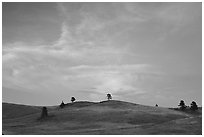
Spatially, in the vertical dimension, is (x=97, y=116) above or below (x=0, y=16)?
below

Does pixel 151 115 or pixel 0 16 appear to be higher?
pixel 0 16

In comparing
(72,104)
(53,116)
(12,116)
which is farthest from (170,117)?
(12,116)

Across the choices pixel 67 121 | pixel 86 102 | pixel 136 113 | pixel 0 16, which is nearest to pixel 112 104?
pixel 86 102

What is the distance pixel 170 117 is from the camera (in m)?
75.1

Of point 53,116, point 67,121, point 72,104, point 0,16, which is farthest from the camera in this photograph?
point 72,104

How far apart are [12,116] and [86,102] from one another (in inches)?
1220

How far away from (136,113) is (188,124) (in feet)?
76.9

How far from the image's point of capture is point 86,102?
387 feet

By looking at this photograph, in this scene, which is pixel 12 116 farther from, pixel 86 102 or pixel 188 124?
pixel 188 124

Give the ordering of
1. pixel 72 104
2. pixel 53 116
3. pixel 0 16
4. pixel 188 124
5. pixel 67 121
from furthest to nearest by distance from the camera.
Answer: pixel 72 104, pixel 53 116, pixel 67 121, pixel 188 124, pixel 0 16

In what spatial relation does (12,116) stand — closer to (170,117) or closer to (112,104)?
(112,104)

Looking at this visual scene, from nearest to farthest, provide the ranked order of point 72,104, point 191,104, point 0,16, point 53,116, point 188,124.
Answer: point 0,16
point 188,124
point 53,116
point 191,104
point 72,104

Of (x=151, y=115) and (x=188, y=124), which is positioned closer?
(x=188, y=124)

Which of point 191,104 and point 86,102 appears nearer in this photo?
point 191,104
